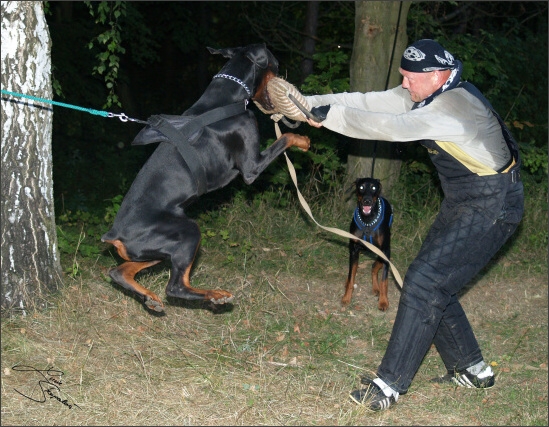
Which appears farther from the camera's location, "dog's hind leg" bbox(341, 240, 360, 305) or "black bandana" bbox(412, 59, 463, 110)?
"dog's hind leg" bbox(341, 240, 360, 305)

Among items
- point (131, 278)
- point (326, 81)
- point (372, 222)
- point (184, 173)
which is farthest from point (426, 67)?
point (326, 81)

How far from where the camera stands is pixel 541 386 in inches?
201

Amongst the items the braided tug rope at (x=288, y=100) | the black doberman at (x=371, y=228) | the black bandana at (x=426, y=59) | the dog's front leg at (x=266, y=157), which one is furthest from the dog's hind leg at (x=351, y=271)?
the black bandana at (x=426, y=59)

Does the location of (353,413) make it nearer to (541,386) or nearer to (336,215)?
(541,386)

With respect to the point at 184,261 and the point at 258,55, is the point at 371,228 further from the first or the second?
the point at 184,261

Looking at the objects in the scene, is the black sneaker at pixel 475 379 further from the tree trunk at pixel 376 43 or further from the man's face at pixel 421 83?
the tree trunk at pixel 376 43

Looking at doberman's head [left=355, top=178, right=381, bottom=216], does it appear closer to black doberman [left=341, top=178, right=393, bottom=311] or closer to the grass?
black doberman [left=341, top=178, right=393, bottom=311]

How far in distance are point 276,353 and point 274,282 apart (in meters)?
1.24

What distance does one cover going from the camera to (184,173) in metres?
4.45

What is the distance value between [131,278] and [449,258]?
2.00 meters

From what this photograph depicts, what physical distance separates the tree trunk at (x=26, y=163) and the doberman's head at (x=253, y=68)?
1403 mm

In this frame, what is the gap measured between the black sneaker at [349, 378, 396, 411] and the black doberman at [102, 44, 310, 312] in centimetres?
103
